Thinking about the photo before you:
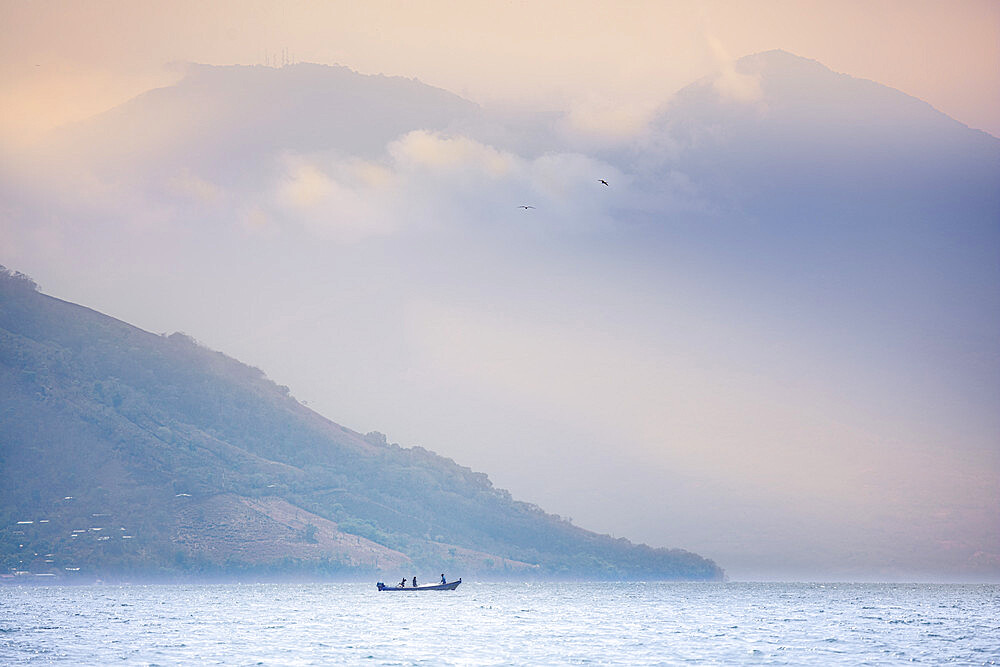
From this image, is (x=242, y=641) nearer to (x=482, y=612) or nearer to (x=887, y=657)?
(x=887, y=657)

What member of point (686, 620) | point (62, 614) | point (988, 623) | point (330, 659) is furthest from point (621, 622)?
point (62, 614)

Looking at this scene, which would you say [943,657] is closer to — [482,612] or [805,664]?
[805,664]

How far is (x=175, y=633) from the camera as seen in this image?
107 metres

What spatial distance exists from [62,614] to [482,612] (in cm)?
5446

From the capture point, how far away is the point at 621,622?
133 meters

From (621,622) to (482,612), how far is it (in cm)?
3047

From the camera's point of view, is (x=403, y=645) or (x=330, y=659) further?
(x=403, y=645)

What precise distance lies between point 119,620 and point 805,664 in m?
83.6

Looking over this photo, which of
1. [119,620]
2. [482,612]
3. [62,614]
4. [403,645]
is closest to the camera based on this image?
[403,645]

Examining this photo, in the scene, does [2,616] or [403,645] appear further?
[2,616]

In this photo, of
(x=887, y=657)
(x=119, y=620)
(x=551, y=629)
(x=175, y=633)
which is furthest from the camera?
(x=119, y=620)

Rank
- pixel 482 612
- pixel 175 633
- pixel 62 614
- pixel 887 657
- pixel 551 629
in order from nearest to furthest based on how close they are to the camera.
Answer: pixel 887 657 < pixel 175 633 < pixel 551 629 < pixel 62 614 < pixel 482 612

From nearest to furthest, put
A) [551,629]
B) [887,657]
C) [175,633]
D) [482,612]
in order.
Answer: [887,657] < [175,633] < [551,629] < [482,612]

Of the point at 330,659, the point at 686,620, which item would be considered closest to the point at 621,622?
the point at 686,620
